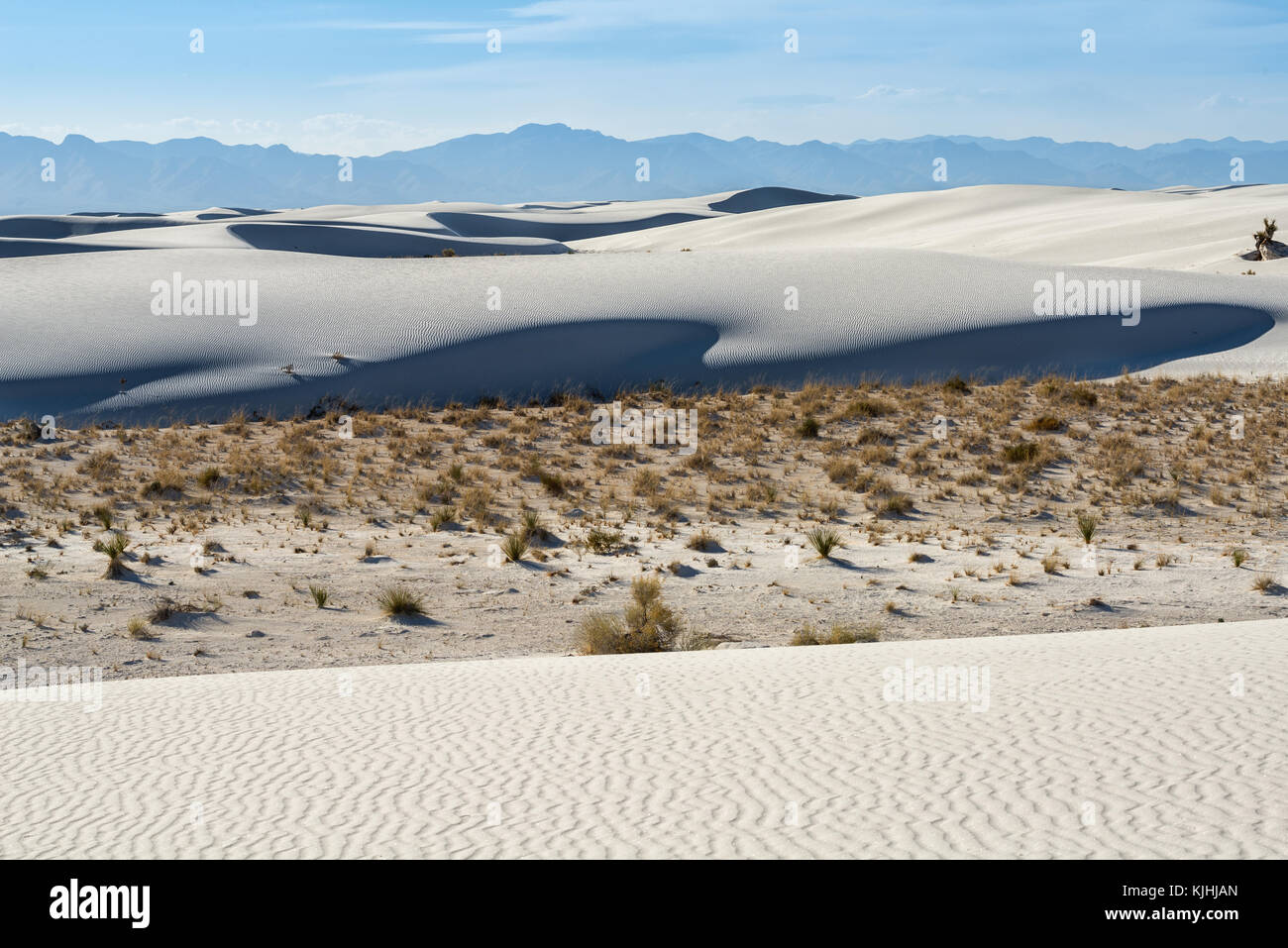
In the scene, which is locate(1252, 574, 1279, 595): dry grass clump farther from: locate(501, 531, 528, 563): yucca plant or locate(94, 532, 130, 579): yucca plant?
locate(94, 532, 130, 579): yucca plant

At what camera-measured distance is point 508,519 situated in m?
12.7

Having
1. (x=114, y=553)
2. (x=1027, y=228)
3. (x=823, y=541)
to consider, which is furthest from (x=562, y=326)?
(x=1027, y=228)

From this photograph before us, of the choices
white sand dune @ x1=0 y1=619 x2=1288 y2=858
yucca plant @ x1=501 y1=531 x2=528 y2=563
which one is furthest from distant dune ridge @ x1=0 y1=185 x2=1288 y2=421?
white sand dune @ x1=0 y1=619 x2=1288 y2=858

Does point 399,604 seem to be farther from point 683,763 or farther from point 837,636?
point 683,763

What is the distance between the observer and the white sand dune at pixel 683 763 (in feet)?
13.0

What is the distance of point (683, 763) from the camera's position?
4.89 meters

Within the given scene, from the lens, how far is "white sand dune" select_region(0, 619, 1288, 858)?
13.0 feet

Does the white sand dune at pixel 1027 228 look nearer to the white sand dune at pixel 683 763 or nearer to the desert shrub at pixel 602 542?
the desert shrub at pixel 602 542

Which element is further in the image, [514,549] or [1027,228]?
[1027,228]

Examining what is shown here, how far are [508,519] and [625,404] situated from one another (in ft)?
21.4

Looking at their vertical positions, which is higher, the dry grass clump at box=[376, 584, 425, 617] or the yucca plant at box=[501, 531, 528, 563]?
the yucca plant at box=[501, 531, 528, 563]

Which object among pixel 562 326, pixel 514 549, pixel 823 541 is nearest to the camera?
pixel 514 549

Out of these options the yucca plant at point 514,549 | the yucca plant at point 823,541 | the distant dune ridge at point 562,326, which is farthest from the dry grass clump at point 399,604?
the distant dune ridge at point 562,326
